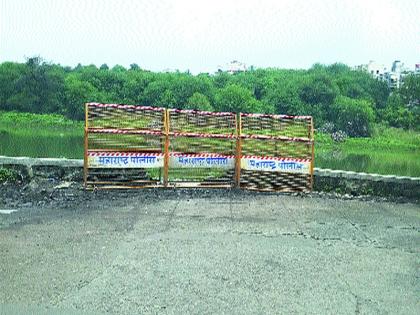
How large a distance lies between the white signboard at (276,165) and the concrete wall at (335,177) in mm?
527

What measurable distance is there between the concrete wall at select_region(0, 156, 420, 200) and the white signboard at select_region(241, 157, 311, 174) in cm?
53

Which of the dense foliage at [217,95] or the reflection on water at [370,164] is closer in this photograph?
the reflection on water at [370,164]

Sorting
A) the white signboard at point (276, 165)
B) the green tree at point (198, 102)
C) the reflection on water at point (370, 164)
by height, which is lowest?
the reflection on water at point (370, 164)

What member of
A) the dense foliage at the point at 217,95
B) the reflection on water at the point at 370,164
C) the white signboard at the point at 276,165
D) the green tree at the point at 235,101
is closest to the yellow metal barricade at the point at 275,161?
the white signboard at the point at 276,165

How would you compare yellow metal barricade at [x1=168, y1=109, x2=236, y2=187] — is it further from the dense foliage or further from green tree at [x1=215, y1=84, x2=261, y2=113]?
green tree at [x1=215, y1=84, x2=261, y2=113]

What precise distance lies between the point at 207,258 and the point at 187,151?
538 cm

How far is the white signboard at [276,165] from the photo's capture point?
38.9 feet

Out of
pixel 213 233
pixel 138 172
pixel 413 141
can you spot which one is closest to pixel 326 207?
pixel 213 233

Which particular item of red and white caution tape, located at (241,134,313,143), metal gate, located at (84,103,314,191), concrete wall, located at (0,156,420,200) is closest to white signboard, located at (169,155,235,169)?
metal gate, located at (84,103,314,191)

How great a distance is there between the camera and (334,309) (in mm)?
5336

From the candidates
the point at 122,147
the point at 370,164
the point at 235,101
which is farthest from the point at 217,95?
the point at 122,147

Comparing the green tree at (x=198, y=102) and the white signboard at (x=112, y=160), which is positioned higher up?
the green tree at (x=198, y=102)

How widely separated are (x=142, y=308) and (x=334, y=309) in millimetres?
1871

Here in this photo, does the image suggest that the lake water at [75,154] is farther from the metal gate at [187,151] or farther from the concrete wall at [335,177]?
the metal gate at [187,151]
